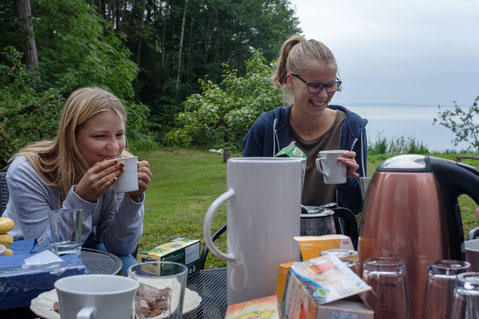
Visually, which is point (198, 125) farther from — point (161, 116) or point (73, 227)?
point (161, 116)

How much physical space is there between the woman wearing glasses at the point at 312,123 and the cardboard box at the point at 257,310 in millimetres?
1200

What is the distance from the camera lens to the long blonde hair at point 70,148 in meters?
1.77

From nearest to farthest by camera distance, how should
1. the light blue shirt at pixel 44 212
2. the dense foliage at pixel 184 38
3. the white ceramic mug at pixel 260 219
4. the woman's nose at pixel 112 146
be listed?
the white ceramic mug at pixel 260 219 → the light blue shirt at pixel 44 212 → the woman's nose at pixel 112 146 → the dense foliage at pixel 184 38

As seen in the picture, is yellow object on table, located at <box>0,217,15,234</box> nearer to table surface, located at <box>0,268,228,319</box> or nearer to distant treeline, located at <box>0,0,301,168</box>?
table surface, located at <box>0,268,228,319</box>

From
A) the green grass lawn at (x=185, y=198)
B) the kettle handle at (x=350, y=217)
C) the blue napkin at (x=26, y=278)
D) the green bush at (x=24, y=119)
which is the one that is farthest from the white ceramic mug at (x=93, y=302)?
the green bush at (x=24, y=119)

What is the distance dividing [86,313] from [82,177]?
108cm

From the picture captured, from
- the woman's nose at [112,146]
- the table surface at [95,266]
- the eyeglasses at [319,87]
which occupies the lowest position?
the table surface at [95,266]

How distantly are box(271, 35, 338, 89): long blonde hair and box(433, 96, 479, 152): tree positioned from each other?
21.2 feet

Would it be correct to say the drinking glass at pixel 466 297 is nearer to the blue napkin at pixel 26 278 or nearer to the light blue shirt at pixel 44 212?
the blue napkin at pixel 26 278

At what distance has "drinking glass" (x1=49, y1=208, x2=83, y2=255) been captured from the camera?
3.94ft

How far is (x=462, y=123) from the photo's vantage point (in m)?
8.13

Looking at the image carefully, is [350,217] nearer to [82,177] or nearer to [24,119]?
[82,177]

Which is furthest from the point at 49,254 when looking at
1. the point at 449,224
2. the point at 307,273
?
the point at 449,224

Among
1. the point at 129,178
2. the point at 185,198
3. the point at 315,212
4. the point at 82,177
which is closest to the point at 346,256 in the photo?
the point at 315,212
